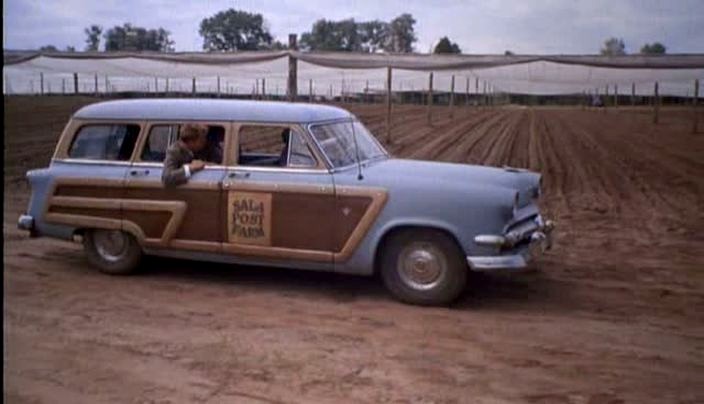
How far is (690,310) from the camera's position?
508 cm

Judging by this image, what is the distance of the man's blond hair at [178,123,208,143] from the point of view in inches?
223

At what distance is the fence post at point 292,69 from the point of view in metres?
8.66

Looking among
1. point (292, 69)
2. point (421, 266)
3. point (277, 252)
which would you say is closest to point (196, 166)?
point (277, 252)

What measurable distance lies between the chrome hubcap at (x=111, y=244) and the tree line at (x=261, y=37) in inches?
59.6

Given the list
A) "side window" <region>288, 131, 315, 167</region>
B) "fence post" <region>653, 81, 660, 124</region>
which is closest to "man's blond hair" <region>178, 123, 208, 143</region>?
"side window" <region>288, 131, 315, 167</region>

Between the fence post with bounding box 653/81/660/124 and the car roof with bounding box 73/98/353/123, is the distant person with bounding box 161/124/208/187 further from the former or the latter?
the fence post with bounding box 653/81/660/124

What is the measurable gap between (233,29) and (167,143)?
1113 mm

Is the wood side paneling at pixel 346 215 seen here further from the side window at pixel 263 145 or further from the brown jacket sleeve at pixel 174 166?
the brown jacket sleeve at pixel 174 166

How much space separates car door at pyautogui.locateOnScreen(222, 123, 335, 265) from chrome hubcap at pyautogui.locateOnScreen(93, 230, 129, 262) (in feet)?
3.23

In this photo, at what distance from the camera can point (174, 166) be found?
5.63 meters

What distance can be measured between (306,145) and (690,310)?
113 inches

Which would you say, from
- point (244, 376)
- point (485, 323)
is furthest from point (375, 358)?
point (485, 323)

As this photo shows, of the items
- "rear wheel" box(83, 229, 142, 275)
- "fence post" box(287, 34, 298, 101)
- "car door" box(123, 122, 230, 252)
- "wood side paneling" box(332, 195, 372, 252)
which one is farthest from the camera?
"fence post" box(287, 34, 298, 101)

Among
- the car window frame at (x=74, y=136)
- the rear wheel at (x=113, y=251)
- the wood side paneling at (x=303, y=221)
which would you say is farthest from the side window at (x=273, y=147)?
the rear wheel at (x=113, y=251)
